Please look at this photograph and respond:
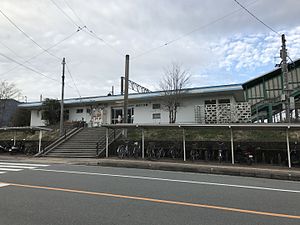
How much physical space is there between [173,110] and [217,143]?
1009 cm

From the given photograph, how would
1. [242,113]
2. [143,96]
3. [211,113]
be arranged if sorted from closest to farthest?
[242,113], [211,113], [143,96]

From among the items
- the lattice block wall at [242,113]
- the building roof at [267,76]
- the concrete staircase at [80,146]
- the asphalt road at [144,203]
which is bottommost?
the asphalt road at [144,203]

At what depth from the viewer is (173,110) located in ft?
89.5

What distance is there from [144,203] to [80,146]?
54.1ft

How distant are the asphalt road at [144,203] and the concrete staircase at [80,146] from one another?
36.7 feet

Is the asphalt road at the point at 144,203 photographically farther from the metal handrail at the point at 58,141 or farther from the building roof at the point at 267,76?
the building roof at the point at 267,76

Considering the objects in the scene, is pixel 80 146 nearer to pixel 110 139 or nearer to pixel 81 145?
pixel 81 145

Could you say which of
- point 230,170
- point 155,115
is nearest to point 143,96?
point 155,115

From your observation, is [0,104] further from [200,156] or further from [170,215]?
[170,215]

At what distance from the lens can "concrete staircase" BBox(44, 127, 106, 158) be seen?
2002cm

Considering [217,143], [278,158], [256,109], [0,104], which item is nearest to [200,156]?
[217,143]

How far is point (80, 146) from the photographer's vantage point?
2159 centimetres

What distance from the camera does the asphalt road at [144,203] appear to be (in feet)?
16.1

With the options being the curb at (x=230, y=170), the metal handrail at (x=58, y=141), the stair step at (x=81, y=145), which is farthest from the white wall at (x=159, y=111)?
the curb at (x=230, y=170)
